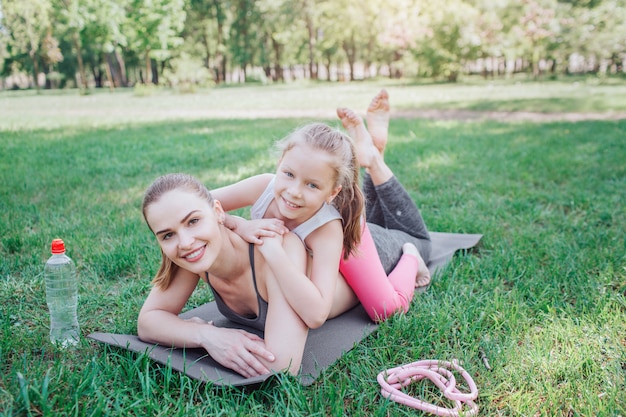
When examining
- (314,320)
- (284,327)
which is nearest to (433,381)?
(314,320)

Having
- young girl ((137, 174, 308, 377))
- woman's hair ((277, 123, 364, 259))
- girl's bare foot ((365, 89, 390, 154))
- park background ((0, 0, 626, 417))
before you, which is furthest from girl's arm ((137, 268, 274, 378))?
girl's bare foot ((365, 89, 390, 154))

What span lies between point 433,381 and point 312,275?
2.12ft

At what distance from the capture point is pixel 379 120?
3.81 metres

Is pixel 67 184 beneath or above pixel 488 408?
above

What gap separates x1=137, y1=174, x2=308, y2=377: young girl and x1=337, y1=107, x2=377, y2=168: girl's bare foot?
1.26 metres

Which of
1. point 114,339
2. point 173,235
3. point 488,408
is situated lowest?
point 488,408

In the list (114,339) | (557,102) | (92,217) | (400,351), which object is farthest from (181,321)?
(557,102)

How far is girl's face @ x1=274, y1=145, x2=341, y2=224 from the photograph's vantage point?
219 cm

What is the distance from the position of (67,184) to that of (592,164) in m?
5.73

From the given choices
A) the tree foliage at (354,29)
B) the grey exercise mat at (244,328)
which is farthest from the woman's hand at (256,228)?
the tree foliage at (354,29)

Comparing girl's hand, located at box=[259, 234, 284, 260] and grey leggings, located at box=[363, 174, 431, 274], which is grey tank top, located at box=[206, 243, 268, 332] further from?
grey leggings, located at box=[363, 174, 431, 274]

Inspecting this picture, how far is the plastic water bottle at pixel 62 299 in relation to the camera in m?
2.46

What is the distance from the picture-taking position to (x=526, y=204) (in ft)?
15.1

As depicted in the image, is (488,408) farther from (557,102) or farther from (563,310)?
(557,102)
